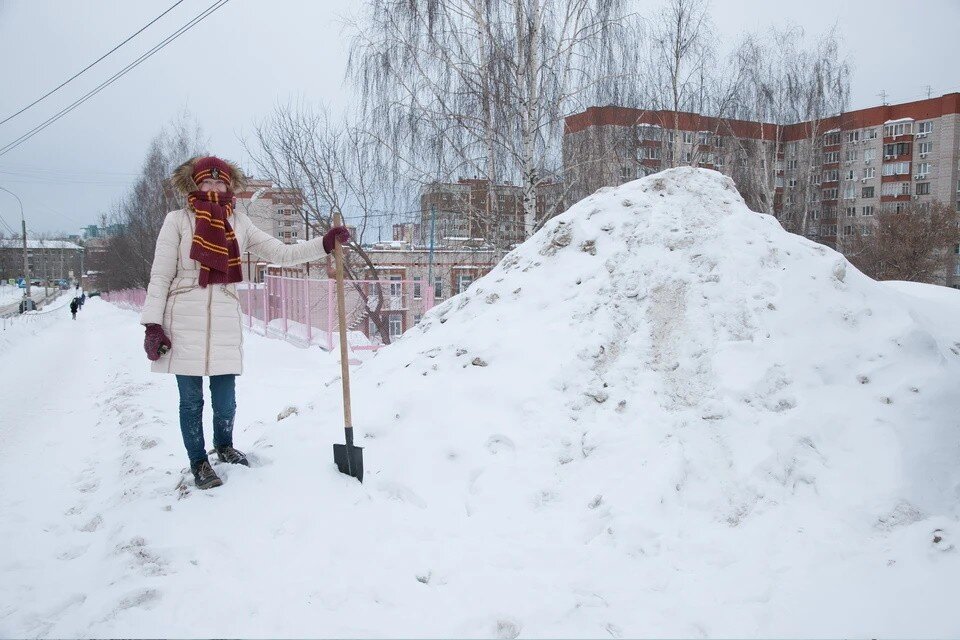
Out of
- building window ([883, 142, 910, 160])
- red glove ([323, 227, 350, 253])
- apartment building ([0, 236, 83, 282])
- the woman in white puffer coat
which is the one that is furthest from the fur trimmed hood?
apartment building ([0, 236, 83, 282])

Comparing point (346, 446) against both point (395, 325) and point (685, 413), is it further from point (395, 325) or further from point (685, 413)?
point (395, 325)

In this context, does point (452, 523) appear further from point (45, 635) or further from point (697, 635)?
point (45, 635)

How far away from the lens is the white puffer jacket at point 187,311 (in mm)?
3285

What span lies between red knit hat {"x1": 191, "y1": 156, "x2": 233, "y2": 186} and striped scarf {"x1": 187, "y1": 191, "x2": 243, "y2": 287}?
9 cm

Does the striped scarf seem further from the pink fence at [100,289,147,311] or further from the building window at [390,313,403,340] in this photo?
the pink fence at [100,289,147,311]

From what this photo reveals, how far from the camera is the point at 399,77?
428 inches

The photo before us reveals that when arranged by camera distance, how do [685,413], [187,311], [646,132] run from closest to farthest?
1. [187,311]
2. [685,413]
3. [646,132]

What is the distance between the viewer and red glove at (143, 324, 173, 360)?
10.5 feet

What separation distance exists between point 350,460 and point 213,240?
4.87 feet

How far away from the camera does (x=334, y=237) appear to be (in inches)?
138

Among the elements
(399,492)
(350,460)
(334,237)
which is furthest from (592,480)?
(334,237)

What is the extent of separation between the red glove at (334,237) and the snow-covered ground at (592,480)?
3.93 feet

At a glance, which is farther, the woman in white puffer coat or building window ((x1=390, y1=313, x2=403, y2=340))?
building window ((x1=390, y1=313, x2=403, y2=340))

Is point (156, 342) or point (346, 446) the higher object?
point (156, 342)
